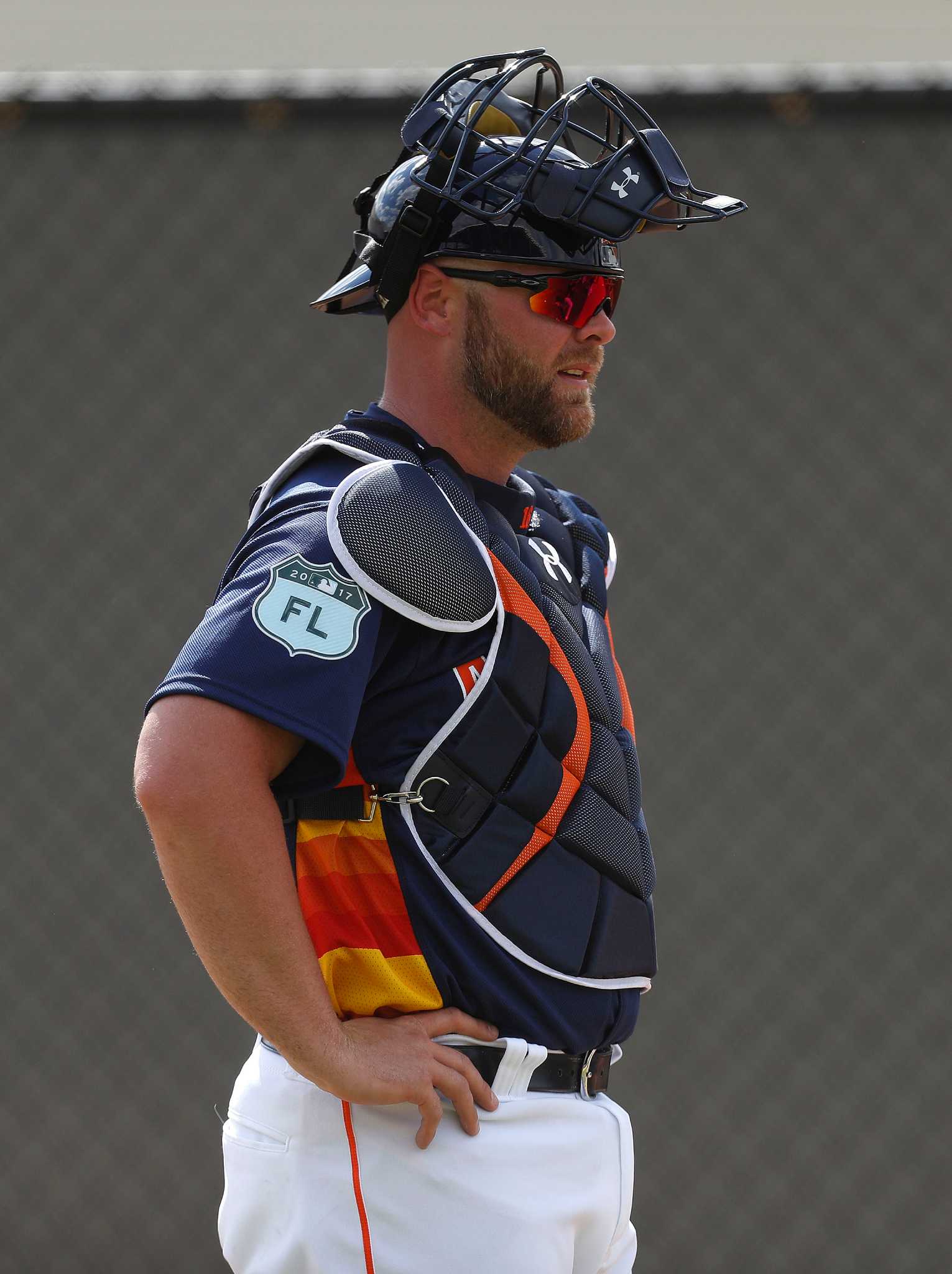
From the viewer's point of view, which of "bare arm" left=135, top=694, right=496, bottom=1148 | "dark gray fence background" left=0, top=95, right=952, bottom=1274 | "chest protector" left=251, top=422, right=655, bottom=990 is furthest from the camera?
"dark gray fence background" left=0, top=95, right=952, bottom=1274

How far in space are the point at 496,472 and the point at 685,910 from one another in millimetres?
1508

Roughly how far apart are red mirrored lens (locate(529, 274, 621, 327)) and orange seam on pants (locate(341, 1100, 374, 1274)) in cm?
93

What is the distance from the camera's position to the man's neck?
1.67 m

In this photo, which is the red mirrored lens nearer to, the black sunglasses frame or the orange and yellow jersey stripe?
the black sunglasses frame

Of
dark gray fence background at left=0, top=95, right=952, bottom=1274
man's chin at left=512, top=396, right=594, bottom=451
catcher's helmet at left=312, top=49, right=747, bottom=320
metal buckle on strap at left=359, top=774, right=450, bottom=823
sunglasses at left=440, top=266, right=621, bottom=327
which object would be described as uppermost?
catcher's helmet at left=312, top=49, right=747, bottom=320

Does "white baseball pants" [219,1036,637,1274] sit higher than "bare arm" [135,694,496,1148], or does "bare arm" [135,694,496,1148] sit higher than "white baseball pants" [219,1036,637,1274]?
"bare arm" [135,694,496,1148]

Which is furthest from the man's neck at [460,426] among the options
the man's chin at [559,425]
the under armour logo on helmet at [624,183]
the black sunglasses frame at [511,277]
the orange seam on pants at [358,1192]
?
the orange seam on pants at [358,1192]

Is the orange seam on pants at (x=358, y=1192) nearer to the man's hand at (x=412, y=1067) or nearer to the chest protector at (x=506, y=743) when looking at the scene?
the man's hand at (x=412, y=1067)

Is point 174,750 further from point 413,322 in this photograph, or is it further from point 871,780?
point 871,780

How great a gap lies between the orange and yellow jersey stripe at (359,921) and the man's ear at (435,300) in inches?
23.8

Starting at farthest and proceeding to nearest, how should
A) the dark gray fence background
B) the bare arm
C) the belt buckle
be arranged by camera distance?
the dark gray fence background < the belt buckle < the bare arm

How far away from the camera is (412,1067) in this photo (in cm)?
141

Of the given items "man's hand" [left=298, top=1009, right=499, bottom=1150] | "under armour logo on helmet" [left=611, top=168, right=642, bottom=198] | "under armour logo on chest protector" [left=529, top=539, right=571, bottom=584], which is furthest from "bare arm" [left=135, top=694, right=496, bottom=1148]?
"under armour logo on helmet" [left=611, top=168, right=642, bottom=198]

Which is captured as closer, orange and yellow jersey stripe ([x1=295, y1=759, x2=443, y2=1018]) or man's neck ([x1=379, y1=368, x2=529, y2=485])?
orange and yellow jersey stripe ([x1=295, y1=759, x2=443, y2=1018])
